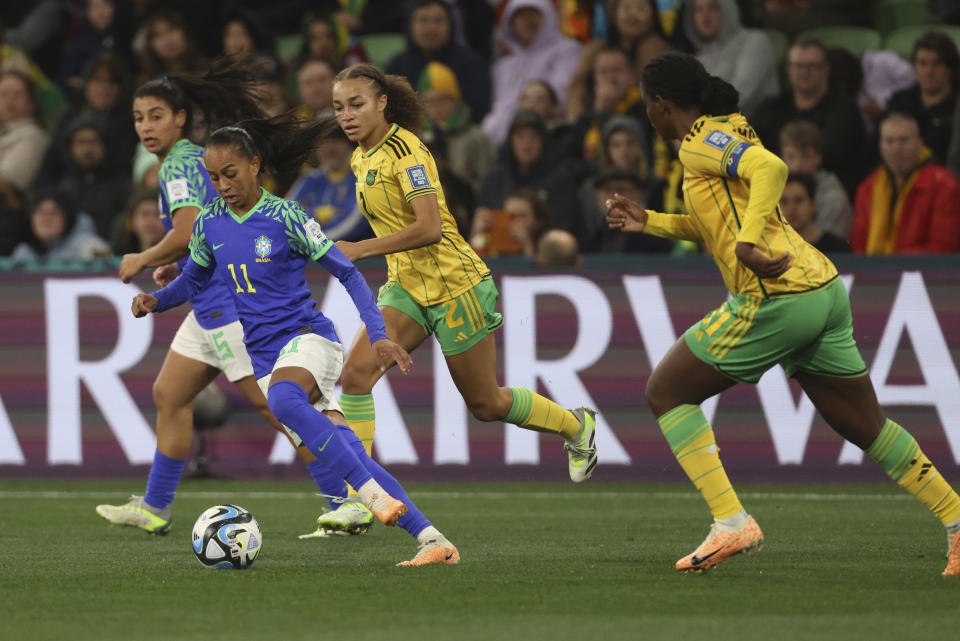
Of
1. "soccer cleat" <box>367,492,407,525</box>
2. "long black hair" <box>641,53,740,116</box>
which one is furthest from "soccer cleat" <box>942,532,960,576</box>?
"soccer cleat" <box>367,492,407,525</box>

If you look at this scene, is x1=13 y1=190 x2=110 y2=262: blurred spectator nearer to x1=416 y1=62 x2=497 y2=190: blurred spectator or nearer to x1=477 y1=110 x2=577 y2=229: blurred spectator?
x1=416 y1=62 x2=497 y2=190: blurred spectator

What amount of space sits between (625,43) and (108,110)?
482 centimetres

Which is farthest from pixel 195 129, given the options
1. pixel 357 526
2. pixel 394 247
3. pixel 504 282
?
pixel 504 282

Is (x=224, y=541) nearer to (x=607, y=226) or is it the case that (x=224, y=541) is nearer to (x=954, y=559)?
(x=954, y=559)

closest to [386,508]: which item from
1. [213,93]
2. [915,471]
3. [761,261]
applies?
[761,261]

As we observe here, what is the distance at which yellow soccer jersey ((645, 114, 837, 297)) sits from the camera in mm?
5953

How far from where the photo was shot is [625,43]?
1266 centimetres

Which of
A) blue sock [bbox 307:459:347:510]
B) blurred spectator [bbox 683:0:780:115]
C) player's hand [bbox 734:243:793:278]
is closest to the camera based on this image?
player's hand [bbox 734:243:793:278]

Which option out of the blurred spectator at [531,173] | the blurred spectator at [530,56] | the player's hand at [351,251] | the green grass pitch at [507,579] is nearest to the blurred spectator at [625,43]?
the blurred spectator at [530,56]

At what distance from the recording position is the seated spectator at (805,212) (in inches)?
415

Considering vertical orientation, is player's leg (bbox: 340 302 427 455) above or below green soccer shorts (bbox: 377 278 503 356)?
below

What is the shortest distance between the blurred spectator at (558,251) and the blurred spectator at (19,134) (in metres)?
5.66

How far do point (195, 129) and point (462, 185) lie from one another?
4.25m

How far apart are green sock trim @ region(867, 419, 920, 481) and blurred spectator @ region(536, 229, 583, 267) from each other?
15.6ft
